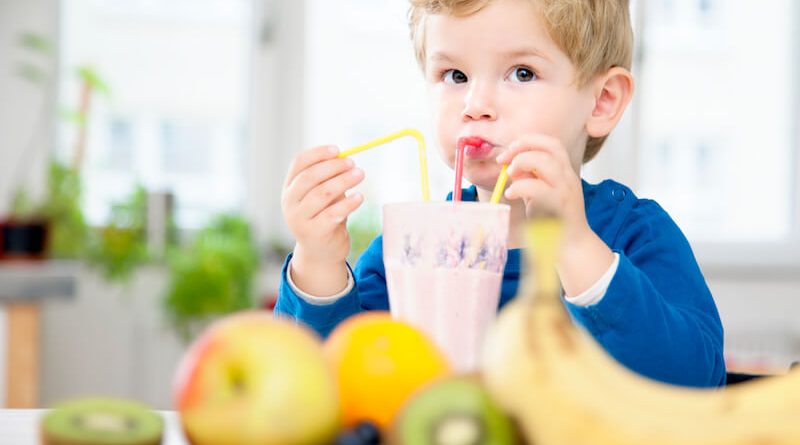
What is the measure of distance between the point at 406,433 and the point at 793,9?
3747mm

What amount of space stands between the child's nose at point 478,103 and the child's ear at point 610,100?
0.68 feet

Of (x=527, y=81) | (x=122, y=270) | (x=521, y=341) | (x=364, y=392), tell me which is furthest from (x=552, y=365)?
(x=122, y=270)

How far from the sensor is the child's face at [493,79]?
1.00 metres

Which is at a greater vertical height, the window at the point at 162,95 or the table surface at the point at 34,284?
the window at the point at 162,95

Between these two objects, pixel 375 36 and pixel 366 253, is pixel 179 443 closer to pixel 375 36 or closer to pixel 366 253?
pixel 366 253

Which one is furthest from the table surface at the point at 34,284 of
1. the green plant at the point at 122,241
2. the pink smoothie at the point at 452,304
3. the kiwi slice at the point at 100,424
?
the kiwi slice at the point at 100,424

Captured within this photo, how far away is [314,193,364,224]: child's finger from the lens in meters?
0.93

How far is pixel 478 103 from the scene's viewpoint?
99cm

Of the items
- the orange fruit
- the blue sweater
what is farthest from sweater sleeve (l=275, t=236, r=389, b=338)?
the orange fruit

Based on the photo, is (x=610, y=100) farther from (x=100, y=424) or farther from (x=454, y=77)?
(x=100, y=424)

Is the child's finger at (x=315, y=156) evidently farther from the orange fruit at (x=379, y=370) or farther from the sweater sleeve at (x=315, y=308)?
the orange fruit at (x=379, y=370)

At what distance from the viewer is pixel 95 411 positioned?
488mm

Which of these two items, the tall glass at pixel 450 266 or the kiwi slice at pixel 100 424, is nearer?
the kiwi slice at pixel 100 424

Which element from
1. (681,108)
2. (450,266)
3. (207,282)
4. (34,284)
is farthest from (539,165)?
(681,108)
